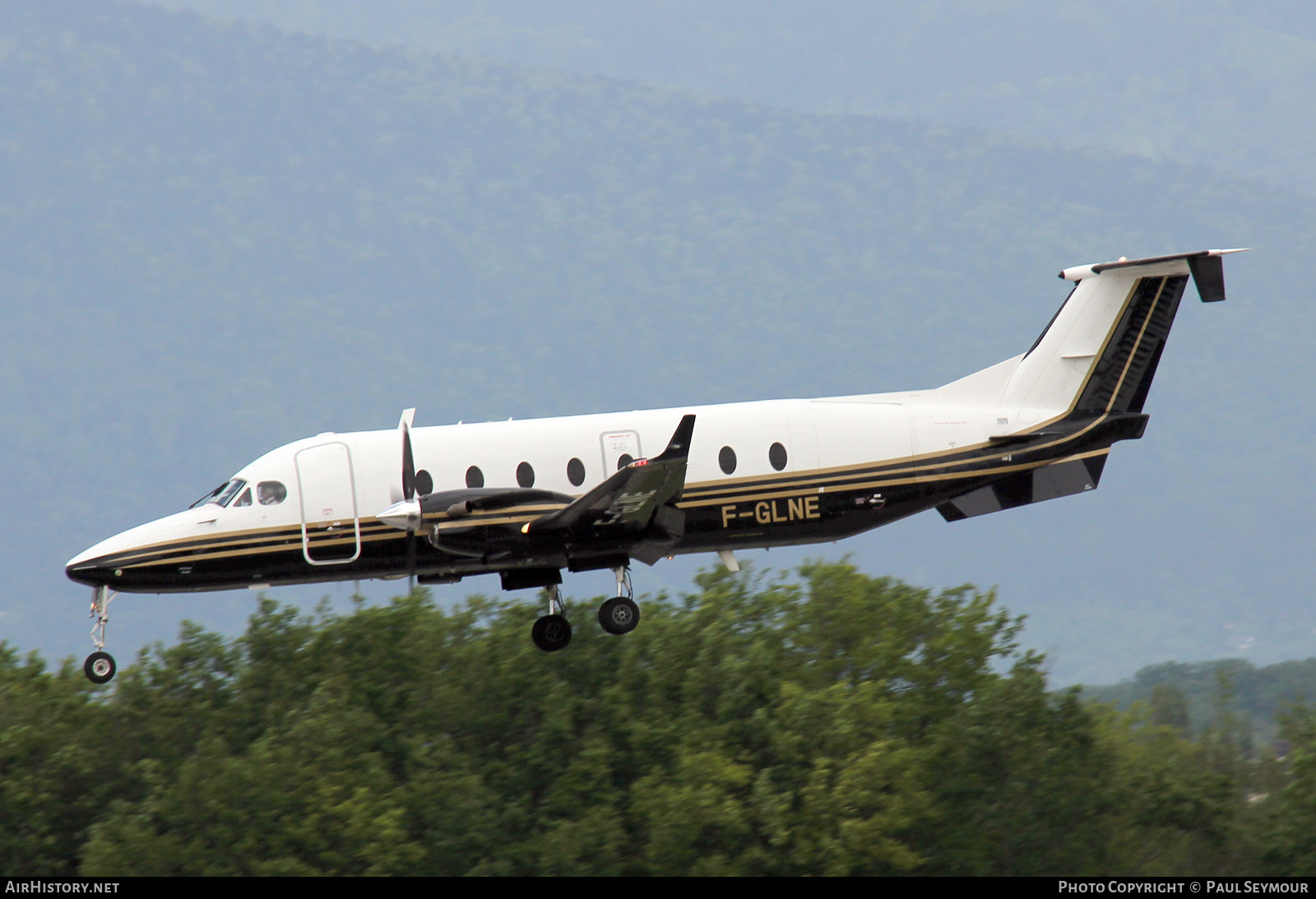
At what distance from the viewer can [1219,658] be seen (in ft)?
641

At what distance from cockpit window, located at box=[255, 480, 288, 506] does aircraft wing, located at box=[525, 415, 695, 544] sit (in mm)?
4275

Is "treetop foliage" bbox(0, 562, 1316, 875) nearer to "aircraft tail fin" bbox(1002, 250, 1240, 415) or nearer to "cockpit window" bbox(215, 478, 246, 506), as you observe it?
"cockpit window" bbox(215, 478, 246, 506)

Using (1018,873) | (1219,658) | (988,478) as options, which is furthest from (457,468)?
(1219,658)

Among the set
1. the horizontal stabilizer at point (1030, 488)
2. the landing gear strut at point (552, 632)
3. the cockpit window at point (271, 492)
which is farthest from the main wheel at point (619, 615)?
the horizontal stabilizer at point (1030, 488)

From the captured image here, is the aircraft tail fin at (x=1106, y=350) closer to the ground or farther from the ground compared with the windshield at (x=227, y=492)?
farther from the ground

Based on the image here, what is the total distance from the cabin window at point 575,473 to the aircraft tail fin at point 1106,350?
8.12 m

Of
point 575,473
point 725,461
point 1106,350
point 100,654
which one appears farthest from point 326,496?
point 1106,350

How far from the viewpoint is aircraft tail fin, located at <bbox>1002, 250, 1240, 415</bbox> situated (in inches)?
1100

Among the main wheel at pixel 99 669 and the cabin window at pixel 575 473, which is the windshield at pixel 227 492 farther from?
the cabin window at pixel 575 473

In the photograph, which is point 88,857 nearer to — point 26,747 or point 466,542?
point 26,747

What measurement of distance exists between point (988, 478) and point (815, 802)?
1565 centimetres

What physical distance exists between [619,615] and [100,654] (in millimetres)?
8571

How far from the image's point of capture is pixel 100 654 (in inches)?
979

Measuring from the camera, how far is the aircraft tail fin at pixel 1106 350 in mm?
27938
